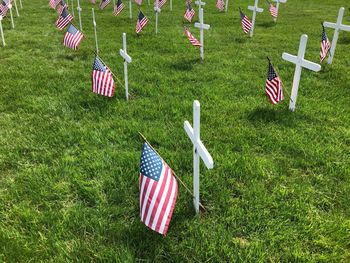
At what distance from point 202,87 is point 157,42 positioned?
3762mm

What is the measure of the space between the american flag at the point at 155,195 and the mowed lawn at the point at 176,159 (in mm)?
408

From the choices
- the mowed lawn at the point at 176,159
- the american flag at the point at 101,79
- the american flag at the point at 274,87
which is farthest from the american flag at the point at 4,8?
the american flag at the point at 274,87

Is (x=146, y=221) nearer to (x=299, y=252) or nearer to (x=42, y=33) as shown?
(x=299, y=252)

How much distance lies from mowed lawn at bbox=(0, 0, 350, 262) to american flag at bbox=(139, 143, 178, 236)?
41 centimetres

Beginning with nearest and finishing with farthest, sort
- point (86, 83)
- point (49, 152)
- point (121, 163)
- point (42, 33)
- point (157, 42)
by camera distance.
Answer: point (121, 163)
point (49, 152)
point (86, 83)
point (157, 42)
point (42, 33)

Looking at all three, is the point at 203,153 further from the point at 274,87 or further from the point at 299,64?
the point at 299,64

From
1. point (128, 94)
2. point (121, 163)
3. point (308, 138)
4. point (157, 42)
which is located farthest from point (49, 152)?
point (157, 42)

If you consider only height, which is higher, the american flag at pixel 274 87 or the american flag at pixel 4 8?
the american flag at pixel 4 8

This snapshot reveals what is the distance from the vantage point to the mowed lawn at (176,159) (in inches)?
126

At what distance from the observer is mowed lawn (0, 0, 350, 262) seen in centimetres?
321

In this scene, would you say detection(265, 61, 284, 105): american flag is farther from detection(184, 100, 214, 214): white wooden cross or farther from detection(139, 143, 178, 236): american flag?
detection(139, 143, 178, 236): american flag

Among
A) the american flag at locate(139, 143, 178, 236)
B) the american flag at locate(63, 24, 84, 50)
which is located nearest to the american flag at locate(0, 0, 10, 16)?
the american flag at locate(63, 24, 84, 50)

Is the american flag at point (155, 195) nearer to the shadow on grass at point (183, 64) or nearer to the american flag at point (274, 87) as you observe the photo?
the american flag at point (274, 87)

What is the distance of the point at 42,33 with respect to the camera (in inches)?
436
